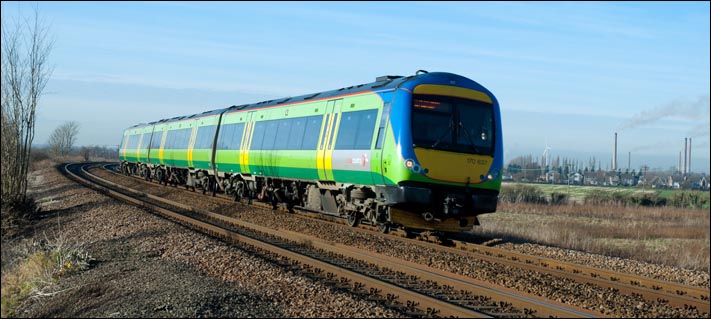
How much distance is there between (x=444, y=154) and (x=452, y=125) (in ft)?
2.04

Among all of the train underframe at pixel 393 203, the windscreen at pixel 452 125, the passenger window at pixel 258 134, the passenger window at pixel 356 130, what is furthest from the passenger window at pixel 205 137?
the windscreen at pixel 452 125

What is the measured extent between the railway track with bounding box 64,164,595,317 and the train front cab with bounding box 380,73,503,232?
178 centimetres

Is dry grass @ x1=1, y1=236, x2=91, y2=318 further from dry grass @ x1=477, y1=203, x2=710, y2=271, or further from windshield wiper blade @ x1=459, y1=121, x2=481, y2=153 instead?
dry grass @ x1=477, y1=203, x2=710, y2=271

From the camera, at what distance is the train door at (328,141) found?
1561cm

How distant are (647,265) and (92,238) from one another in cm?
1084

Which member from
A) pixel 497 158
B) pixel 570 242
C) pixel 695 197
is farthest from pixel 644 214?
pixel 497 158

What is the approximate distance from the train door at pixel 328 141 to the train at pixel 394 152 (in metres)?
0.02

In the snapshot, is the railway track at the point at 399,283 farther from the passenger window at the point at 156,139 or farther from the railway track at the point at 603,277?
the passenger window at the point at 156,139

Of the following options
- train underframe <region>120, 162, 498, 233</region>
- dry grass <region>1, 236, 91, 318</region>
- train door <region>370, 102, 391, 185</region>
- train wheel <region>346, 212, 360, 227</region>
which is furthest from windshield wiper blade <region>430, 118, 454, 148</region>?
dry grass <region>1, 236, 91, 318</region>

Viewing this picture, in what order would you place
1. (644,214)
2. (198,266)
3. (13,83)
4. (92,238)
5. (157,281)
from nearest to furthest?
1. (157,281)
2. (198,266)
3. (92,238)
4. (13,83)
5. (644,214)

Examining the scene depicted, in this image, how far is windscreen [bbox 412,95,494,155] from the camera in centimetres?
1280

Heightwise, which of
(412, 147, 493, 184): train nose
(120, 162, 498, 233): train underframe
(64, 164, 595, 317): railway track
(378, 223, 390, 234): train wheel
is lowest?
(64, 164, 595, 317): railway track

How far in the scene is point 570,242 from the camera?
15.5 metres

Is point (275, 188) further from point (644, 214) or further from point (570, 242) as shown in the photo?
point (644, 214)
